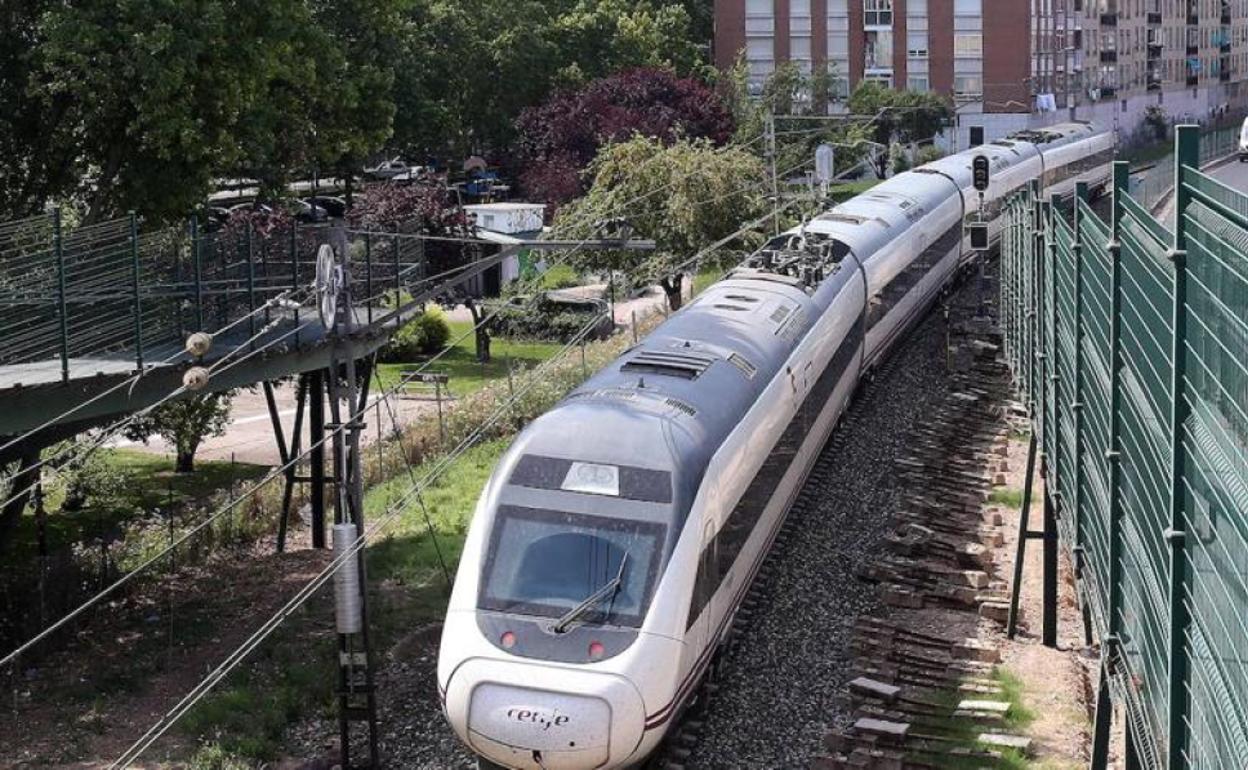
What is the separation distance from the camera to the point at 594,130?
192 feet

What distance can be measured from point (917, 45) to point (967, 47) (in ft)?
6.72

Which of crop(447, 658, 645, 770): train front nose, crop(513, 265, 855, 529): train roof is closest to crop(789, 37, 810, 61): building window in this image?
crop(513, 265, 855, 529): train roof

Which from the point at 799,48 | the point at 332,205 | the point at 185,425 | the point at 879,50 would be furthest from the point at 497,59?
the point at 185,425

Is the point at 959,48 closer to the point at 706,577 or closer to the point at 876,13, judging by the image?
the point at 876,13

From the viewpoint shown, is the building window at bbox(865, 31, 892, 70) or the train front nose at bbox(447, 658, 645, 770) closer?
the train front nose at bbox(447, 658, 645, 770)

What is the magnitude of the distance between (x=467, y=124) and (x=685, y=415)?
184 feet

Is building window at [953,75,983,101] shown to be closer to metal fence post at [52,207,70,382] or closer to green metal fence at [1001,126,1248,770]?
metal fence post at [52,207,70,382]

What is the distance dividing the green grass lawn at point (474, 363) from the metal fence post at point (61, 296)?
19.6 m

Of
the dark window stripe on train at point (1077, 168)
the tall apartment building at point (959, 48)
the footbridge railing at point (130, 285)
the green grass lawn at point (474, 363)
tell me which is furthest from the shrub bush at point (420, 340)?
the tall apartment building at point (959, 48)

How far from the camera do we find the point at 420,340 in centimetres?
4509

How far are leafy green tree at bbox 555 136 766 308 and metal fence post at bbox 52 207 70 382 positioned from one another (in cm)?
2199

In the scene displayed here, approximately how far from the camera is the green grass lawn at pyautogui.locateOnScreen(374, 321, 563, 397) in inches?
1604

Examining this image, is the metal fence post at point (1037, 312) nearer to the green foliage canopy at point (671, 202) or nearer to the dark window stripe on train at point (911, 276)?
the dark window stripe on train at point (911, 276)

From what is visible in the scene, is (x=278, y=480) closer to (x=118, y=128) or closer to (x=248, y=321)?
(x=118, y=128)
